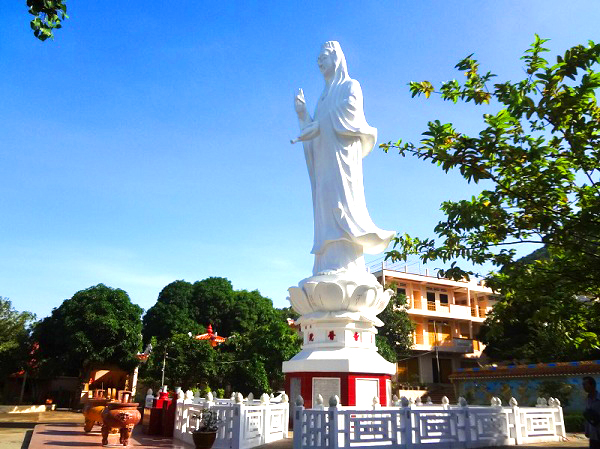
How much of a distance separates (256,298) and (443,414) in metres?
27.2

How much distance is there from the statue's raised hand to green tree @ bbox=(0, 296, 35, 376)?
17.7 metres

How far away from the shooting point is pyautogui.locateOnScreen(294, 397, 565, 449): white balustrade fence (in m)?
7.68

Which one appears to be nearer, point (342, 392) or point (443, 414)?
point (443, 414)

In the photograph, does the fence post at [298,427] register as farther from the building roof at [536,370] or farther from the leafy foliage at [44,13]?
the building roof at [536,370]

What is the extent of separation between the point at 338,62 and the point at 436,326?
20927mm

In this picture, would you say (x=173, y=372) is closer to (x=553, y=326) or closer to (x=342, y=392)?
(x=342, y=392)

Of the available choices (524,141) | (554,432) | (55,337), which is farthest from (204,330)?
(524,141)

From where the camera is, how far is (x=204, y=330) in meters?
31.5

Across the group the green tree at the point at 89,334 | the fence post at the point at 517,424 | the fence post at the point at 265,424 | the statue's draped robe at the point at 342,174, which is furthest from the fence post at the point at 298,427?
the green tree at the point at 89,334

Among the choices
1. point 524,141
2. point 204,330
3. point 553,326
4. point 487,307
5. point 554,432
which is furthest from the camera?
point 487,307

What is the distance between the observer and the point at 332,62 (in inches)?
583

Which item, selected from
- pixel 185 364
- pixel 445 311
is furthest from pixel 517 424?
pixel 445 311

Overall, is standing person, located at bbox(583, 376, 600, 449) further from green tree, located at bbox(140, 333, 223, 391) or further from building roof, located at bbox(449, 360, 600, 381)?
green tree, located at bbox(140, 333, 223, 391)

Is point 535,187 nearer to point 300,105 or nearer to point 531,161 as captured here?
point 531,161
